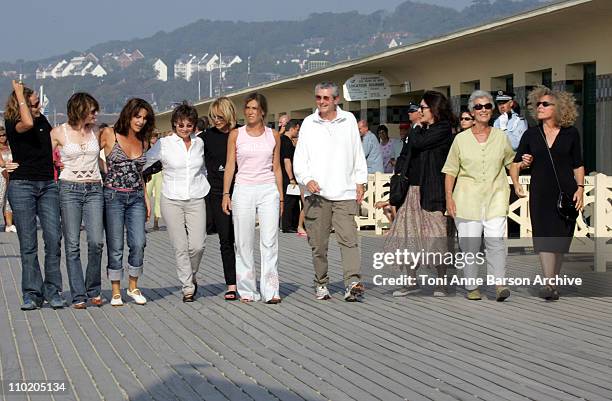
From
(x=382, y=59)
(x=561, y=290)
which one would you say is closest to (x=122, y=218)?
(x=561, y=290)

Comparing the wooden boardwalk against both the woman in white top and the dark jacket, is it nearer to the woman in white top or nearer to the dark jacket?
the woman in white top

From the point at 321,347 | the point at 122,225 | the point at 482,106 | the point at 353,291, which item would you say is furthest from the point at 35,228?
the point at 482,106

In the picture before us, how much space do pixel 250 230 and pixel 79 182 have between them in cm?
166

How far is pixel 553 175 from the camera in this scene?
12.3m

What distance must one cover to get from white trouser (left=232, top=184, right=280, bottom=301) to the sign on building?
1462 centimetres

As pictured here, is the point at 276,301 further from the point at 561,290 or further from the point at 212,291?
the point at 561,290

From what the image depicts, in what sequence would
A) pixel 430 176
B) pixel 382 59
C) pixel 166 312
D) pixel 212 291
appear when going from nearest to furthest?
pixel 166 312, pixel 430 176, pixel 212 291, pixel 382 59

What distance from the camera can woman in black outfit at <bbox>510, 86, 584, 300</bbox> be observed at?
1227cm

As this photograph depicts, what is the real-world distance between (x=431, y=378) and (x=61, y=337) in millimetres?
3139

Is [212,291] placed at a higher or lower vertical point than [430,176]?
lower

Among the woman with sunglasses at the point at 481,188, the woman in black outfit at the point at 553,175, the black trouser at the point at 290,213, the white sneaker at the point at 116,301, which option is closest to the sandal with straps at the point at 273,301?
the white sneaker at the point at 116,301

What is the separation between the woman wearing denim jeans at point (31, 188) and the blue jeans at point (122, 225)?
465 mm

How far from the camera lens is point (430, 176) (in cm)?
1227

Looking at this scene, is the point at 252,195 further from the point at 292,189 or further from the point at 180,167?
the point at 292,189
